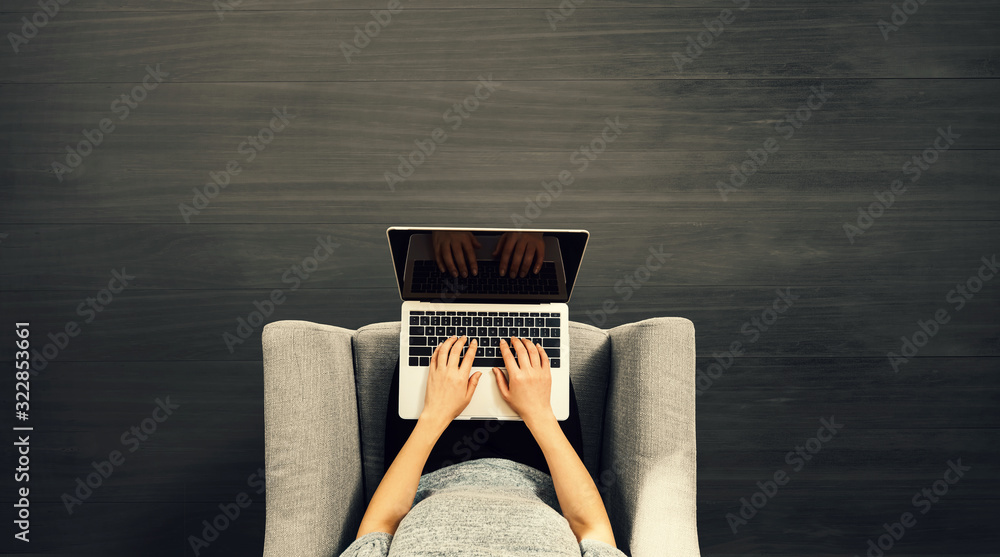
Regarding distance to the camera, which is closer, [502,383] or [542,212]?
[502,383]

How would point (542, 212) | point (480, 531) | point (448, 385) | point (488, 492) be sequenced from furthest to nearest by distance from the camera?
point (542, 212) → point (448, 385) → point (488, 492) → point (480, 531)

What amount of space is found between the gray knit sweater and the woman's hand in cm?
16

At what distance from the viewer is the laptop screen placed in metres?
1.09

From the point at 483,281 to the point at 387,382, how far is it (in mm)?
315

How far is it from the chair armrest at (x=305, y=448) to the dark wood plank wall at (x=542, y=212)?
0.50 metres

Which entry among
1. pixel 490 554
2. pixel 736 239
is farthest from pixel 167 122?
pixel 736 239

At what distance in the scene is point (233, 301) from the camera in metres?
1.53

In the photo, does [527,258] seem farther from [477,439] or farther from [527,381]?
[477,439]

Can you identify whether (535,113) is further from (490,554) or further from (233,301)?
(490,554)

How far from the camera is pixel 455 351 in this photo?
3.65 feet

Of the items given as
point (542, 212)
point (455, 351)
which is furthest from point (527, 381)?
point (542, 212)

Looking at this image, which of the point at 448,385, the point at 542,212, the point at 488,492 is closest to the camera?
the point at 488,492

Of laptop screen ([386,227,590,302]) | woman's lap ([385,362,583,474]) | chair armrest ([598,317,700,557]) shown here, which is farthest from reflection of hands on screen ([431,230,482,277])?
chair armrest ([598,317,700,557])

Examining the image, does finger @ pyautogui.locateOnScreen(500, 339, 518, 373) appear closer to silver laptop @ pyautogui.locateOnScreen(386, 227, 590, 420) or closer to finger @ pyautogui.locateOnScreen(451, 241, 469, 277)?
silver laptop @ pyautogui.locateOnScreen(386, 227, 590, 420)
